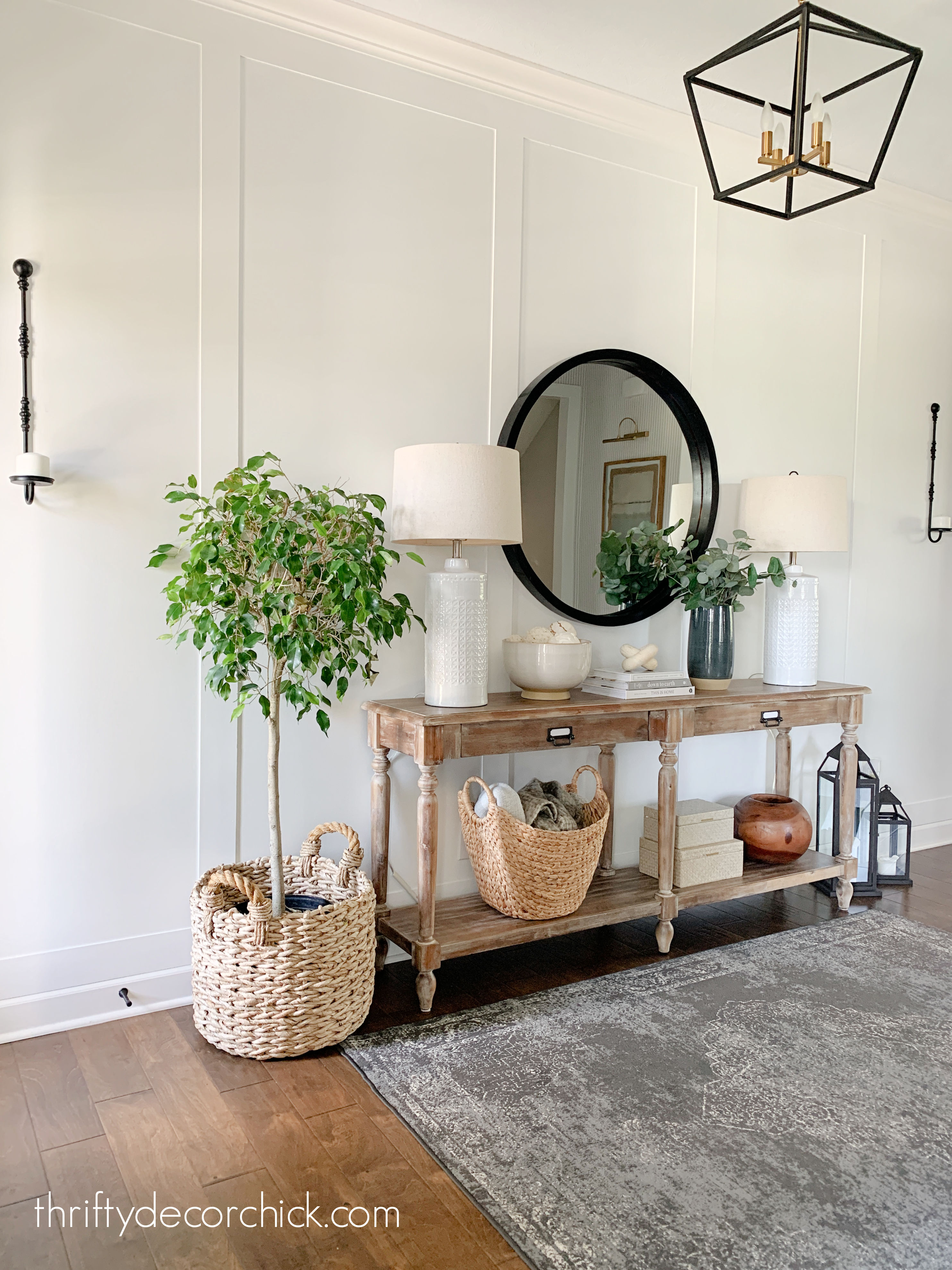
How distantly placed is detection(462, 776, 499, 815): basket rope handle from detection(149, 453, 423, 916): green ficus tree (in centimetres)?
52

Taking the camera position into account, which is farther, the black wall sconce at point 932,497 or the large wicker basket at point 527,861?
the black wall sconce at point 932,497

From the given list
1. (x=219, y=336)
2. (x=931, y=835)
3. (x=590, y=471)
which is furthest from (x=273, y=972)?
(x=931, y=835)

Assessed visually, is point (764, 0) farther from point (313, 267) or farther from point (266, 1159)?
point (266, 1159)

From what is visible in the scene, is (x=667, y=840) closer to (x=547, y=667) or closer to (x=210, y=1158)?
(x=547, y=667)

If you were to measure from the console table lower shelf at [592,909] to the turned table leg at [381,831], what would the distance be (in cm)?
6

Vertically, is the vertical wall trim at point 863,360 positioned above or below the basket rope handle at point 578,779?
above

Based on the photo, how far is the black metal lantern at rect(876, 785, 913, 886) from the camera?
12.2ft

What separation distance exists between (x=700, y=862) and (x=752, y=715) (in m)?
0.52

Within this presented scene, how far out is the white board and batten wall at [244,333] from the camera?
2.39 meters

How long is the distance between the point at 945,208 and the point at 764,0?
6.40 feet

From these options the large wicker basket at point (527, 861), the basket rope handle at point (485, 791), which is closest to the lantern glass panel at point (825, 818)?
the large wicker basket at point (527, 861)

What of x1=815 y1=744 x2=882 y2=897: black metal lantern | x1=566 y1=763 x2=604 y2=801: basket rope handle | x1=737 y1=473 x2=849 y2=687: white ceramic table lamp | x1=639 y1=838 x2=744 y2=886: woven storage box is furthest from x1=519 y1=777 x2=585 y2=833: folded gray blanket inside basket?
x1=815 y1=744 x2=882 y2=897: black metal lantern

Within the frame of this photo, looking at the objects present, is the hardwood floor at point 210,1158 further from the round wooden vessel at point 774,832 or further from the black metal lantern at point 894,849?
the black metal lantern at point 894,849

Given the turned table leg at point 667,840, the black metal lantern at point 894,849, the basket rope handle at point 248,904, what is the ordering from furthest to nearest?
the black metal lantern at point 894,849 < the turned table leg at point 667,840 < the basket rope handle at point 248,904
